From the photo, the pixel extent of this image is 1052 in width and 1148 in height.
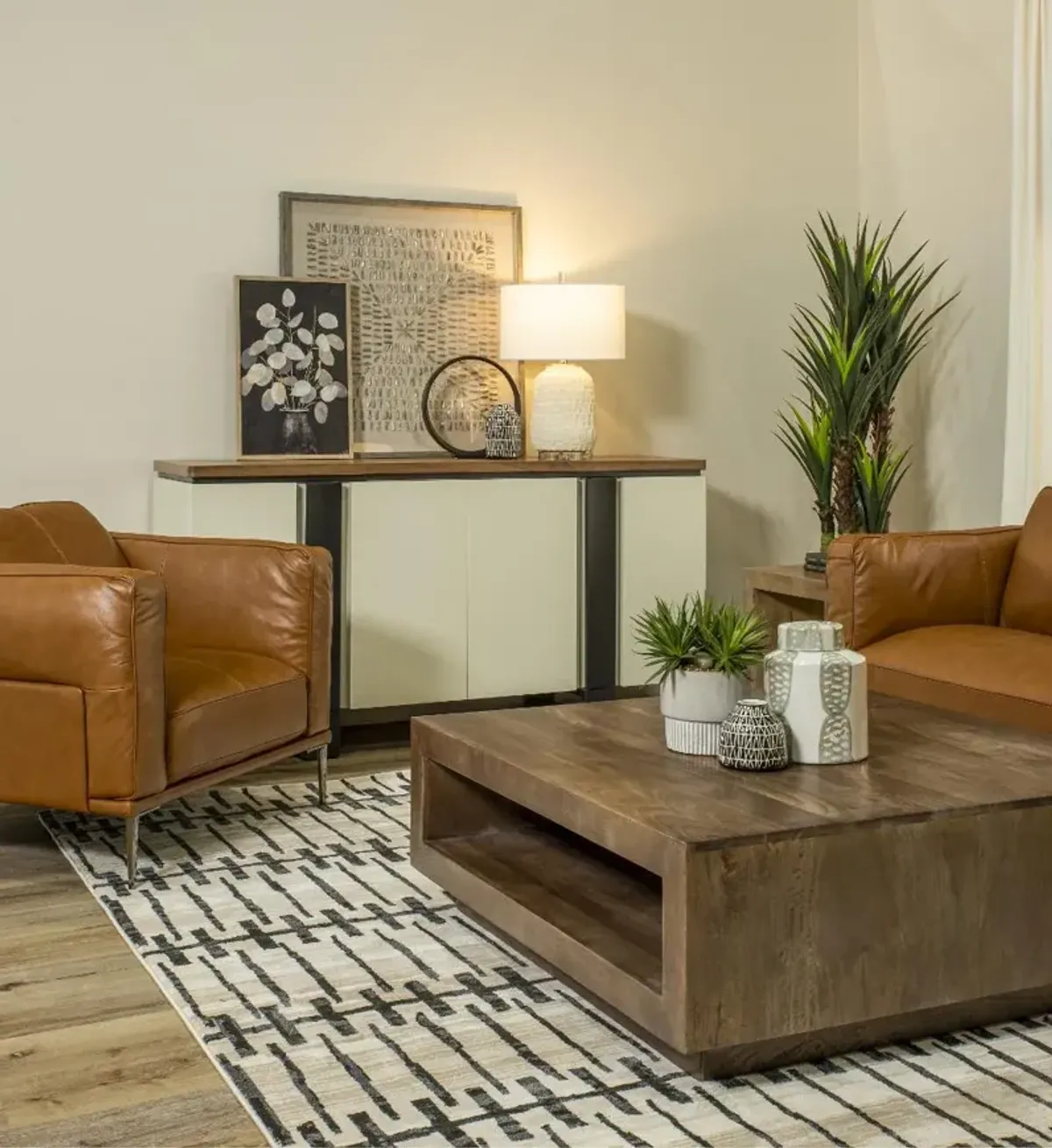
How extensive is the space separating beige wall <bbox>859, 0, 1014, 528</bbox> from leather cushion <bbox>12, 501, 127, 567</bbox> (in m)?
2.82

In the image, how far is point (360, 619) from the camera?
4.49 meters

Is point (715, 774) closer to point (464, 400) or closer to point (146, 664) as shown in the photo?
point (146, 664)

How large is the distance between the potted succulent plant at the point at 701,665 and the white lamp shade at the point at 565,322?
214 centimetres

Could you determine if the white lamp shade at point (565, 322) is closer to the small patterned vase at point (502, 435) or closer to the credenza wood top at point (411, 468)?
the small patterned vase at point (502, 435)

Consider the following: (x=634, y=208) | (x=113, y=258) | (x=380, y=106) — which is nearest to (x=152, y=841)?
(x=113, y=258)

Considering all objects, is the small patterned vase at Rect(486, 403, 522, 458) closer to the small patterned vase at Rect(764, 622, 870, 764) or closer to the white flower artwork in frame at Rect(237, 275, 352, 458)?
the white flower artwork in frame at Rect(237, 275, 352, 458)

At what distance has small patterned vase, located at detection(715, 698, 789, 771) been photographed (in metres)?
2.58

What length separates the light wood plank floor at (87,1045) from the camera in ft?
6.99

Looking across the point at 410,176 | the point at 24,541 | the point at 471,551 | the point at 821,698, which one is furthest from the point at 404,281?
the point at 821,698

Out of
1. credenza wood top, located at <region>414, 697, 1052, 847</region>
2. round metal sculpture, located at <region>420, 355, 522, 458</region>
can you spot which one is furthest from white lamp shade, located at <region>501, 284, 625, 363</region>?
credenza wood top, located at <region>414, 697, 1052, 847</region>

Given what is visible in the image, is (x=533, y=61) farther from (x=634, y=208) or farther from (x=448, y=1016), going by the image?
(x=448, y=1016)

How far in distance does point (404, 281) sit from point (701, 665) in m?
2.54

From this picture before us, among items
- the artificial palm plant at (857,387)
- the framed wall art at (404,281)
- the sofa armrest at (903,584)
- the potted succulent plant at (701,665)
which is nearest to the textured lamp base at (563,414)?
the framed wall art at (404,281)

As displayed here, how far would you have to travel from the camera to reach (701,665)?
270 cm
